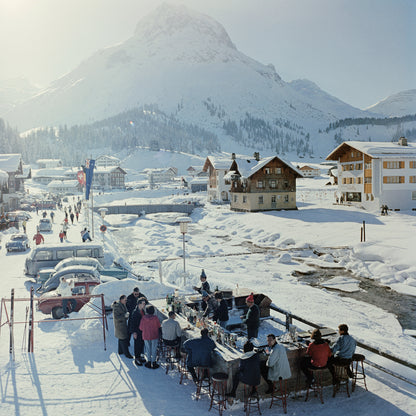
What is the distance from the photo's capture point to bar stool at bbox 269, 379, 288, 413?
8.75 meters

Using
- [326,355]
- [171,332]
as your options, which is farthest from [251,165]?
[326,355]

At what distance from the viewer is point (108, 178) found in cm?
13800

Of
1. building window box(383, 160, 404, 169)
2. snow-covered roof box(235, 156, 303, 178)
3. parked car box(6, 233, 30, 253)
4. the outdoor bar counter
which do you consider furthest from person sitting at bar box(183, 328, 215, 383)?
snow-covered roof box(235, 156, 303, 178)

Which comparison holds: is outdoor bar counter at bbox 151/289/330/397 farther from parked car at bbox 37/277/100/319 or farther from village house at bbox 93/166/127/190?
village house at bbox 93/166/127/190

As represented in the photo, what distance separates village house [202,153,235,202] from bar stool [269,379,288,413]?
217ft

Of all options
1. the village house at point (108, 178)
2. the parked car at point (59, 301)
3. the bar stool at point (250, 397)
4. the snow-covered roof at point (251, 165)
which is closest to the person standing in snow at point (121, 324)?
the parked car at point (59, 301)

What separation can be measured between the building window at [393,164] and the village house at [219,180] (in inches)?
1171

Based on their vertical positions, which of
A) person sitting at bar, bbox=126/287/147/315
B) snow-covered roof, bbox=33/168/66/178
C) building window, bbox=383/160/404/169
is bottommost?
person sitting at bar, bbox=126/287/147/315

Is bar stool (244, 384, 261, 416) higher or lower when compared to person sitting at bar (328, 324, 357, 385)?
lower

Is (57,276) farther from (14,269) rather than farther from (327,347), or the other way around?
(327,347)

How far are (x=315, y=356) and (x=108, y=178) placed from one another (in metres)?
135

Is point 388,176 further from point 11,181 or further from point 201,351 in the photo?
point 11,181

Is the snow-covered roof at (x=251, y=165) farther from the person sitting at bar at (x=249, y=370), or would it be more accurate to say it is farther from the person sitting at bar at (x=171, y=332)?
the person sitting at bar at (x=249, y=370)

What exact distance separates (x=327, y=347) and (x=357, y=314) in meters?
10.3
